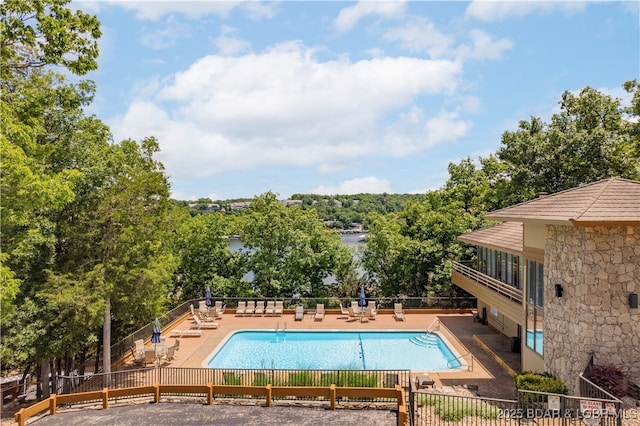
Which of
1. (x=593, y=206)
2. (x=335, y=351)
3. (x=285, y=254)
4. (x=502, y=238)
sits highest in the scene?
(x=593, y=206)

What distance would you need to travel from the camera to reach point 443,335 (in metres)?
19.8

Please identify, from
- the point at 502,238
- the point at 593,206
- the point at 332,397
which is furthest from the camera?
the point at 502,238

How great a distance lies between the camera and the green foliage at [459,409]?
1017 cm

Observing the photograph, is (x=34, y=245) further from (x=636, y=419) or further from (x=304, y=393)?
(x=636, y=419)

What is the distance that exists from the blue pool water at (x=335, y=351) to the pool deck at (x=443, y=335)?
462 millimetres

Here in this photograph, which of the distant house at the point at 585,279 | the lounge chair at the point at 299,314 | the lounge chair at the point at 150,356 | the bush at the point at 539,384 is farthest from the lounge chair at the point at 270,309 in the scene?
the bush at the point at 539,384

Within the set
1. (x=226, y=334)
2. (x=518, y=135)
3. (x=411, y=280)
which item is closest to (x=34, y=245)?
(x=226, y=334)

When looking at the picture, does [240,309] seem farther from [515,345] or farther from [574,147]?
[574,147]

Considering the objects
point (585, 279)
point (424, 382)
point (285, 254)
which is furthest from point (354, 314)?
point (585, 279)

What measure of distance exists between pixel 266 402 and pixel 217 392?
147 centimetres

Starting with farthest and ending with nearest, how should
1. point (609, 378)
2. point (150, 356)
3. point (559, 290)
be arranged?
point (150, 356), point (559, 290), point (609, 378)

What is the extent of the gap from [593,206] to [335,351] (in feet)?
40.7

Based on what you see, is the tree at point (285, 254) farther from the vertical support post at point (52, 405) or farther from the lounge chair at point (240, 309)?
the vertical support post at point (52, 405)

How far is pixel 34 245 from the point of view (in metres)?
12.4
